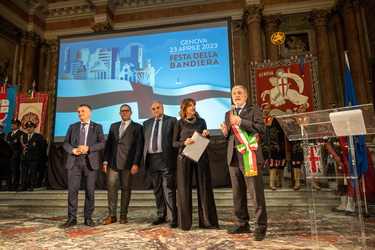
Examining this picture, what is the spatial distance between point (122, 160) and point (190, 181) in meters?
0.92

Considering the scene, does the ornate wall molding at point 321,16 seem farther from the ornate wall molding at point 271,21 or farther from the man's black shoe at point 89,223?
the man's black shoe at point 89,223

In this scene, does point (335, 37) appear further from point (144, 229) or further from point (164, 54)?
point (144, 229)

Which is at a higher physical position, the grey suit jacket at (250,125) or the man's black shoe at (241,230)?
the grey suit jacket at (250,125)

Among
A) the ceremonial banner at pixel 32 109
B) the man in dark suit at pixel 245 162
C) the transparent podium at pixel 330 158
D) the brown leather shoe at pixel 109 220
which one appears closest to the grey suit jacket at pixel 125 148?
the brown leather shoe at pixel 109 220

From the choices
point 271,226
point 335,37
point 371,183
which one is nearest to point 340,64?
point 335,37

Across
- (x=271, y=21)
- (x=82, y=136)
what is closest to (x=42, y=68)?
(x=82, y=136)

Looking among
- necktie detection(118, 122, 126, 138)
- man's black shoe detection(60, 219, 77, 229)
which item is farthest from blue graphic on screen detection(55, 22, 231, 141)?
Answer: man's black shoe detection(60, 219, 77, 229)

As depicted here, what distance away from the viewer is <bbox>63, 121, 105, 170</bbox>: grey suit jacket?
328cm

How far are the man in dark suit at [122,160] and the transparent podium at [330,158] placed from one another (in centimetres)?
187

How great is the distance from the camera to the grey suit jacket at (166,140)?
320 cm

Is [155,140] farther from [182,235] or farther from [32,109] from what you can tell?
[32,109]

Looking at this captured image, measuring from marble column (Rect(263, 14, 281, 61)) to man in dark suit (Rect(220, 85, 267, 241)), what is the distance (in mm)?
6062

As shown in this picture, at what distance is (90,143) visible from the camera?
337cm

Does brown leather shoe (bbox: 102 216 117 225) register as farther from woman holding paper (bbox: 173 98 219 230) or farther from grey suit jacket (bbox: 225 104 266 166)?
grey suit jacket (bbox: 225 104 266 166)
